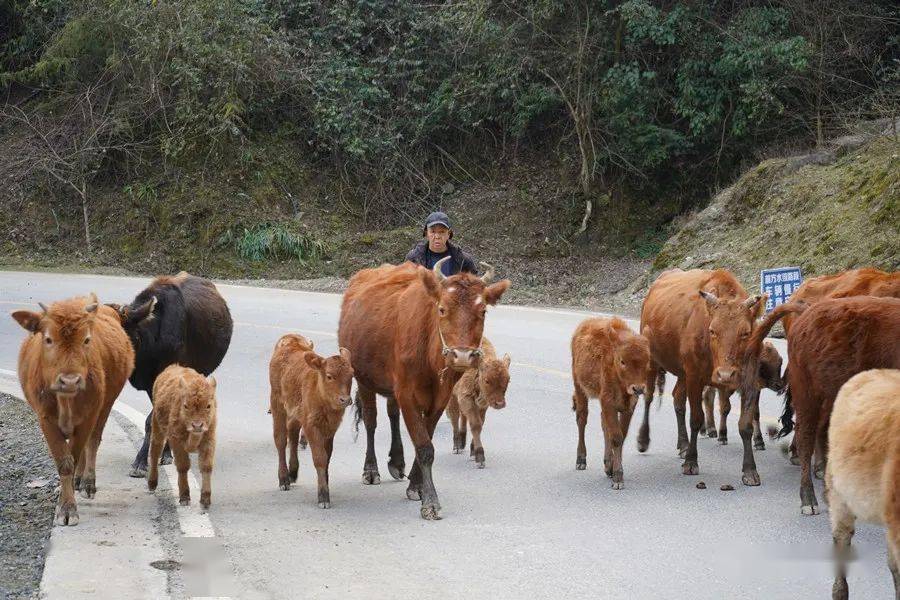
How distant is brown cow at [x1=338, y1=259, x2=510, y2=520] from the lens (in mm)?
9742

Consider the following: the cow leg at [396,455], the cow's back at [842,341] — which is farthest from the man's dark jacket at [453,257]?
the cow's back at [842,341]

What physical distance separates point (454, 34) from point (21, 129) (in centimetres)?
1369

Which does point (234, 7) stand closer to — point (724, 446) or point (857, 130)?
point (857, 130)

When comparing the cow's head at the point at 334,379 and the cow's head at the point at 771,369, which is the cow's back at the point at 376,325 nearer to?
the cow's head at the point at 334,379

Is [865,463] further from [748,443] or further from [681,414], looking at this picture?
[681,414]

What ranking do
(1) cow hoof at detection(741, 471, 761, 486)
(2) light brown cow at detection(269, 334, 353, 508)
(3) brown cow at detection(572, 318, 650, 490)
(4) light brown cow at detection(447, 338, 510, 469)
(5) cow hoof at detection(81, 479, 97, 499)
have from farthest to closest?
(4) light brown cow at detection(447, 338, 510, 469)
(3) brown cow at detection(572, 318, 650, 490)
(1) cow hoof at detection(741, 471, 761, 486)
(5) cow hoof at detection(81, 479, 97, 499)
(2) light brown cow at detection(269, 334, 353, 508)

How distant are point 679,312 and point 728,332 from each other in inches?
50.3

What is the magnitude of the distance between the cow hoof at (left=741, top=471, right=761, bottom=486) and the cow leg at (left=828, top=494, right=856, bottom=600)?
334 cm

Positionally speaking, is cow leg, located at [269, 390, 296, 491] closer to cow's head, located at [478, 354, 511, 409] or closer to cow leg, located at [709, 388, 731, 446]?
cow's head, located at [478, 354, 511, 409]

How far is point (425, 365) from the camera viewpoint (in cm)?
1030

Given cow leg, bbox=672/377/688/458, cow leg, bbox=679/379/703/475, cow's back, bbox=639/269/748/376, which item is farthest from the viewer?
cow leg, bbox=672/377/688/458

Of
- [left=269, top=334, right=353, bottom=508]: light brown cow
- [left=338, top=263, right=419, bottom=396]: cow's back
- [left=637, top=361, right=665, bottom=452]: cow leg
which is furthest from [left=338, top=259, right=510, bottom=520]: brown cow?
[left=637, top=361, right=665, bottom=452]: cow leg

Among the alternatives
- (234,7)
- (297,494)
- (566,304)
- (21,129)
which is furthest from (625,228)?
(297,494)

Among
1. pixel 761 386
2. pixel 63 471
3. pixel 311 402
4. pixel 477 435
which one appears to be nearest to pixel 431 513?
pixel 311 402
